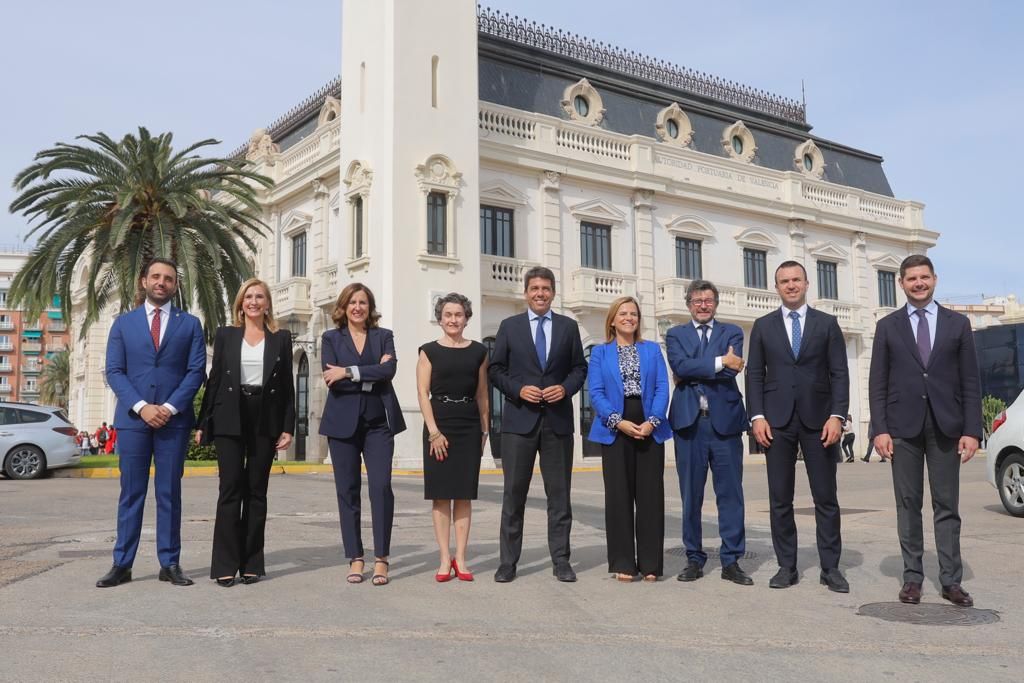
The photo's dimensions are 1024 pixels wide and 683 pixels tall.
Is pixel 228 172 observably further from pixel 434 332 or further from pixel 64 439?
pixel 64 439

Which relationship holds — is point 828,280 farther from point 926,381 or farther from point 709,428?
point 926,381

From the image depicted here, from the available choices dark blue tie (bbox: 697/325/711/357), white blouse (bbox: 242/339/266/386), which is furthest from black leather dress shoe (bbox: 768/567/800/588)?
white blouse (bbox: 242/339/266/386)

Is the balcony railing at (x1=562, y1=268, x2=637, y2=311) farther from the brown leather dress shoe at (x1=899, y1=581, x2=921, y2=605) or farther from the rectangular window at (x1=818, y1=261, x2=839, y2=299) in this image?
the brown leather dress shoe at (x1=899, y1=581, x2=921, y2=605)

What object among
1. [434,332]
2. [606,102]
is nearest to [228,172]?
[434,332]

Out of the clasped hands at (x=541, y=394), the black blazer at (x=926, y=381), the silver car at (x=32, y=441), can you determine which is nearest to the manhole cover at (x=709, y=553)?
the black blazer at (x=926, y=381)

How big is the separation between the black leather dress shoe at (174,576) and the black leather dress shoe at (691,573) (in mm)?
3053

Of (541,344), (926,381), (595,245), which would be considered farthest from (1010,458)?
(595,245)

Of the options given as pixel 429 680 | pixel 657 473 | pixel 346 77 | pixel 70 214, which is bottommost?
pixel 429 680

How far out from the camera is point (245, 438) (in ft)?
20.1

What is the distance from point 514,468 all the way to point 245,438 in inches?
68.2

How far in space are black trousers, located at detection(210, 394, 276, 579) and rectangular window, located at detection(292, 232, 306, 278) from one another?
21818mm

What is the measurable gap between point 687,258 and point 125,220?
621 inches

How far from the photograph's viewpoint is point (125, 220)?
20562mm

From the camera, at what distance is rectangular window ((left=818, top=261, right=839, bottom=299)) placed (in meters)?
31.9
